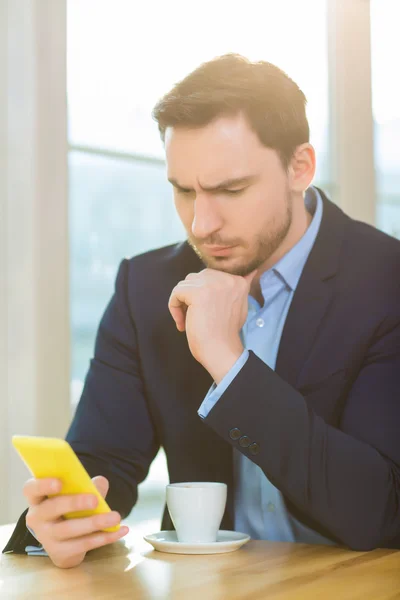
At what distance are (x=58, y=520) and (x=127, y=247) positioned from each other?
1.45m

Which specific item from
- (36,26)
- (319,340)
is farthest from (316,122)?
(319,340)

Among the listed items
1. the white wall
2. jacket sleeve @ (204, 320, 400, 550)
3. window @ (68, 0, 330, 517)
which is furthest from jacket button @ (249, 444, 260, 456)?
window @ (68, 0, 330, 517)

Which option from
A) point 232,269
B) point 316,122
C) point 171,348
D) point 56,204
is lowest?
point 171,348

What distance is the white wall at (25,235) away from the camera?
6.95 feet

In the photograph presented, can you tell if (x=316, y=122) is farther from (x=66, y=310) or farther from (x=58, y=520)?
(x=58, y=520)

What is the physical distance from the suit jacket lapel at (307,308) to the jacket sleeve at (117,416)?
354 mm

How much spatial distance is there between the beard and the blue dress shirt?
0.22ft

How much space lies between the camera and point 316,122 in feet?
10.6

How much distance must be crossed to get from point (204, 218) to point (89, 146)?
3.33 feet

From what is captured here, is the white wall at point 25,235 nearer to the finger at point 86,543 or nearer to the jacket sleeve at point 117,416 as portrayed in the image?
the jacket sleeve at point 117,416

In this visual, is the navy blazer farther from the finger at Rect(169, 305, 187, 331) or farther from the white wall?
the white wall

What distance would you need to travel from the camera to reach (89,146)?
2391mm

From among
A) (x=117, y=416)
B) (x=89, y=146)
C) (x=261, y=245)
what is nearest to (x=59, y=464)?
(x=117, y=416)

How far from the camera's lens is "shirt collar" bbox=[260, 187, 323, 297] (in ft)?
5.45
